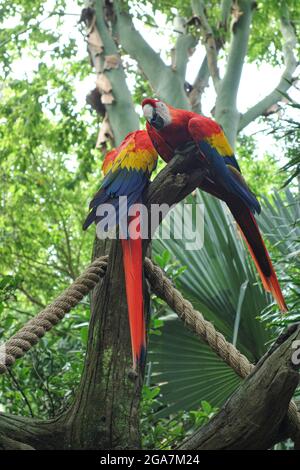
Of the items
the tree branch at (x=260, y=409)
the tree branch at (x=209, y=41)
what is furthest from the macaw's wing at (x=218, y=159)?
the tree branch at (x=209, y=41)

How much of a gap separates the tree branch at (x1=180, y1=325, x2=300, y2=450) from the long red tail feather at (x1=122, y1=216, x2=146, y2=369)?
30 centimetres

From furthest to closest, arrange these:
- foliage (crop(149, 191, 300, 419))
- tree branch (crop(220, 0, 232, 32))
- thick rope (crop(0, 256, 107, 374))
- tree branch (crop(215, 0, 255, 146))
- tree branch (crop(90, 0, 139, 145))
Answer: tree branch (crop(220, 0, 232, 32)) → tree branch (crop(215, 0, 255, 146)) → tree branch (crop(90, 0, 139, 145)) → foliage (crop(149, 191, 300, 419)) → thick rope (crop(0, 256, 107, 374))

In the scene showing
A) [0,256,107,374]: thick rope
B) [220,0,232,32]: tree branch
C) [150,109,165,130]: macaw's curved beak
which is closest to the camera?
[0,256,107,374]: thick rope

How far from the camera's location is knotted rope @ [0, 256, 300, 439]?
1.52 m

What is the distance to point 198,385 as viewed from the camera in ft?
8.98

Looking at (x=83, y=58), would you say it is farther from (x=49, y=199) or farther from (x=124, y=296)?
(x=124, y=296)

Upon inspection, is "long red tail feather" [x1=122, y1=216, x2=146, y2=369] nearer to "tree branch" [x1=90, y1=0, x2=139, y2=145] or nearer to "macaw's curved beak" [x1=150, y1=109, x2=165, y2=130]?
"macaw's curved beak" [x1=150, y1=109, x2=165, y2=130]

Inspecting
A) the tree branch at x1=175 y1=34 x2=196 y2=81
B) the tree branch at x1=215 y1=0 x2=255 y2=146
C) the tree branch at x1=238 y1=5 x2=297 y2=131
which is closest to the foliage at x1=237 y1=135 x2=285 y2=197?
the tree branch at x1=238 y1=5 x2=297 y2=131

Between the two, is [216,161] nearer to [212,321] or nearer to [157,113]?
[157,113]

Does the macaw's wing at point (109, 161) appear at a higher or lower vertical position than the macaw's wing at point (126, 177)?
higher

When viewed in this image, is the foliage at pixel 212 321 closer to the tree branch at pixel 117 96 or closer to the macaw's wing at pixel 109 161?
the macaw's wing at pixel 109 161

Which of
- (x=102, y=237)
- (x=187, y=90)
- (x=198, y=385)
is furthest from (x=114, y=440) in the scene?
(x=187, y=90)

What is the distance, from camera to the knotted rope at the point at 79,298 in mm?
1524

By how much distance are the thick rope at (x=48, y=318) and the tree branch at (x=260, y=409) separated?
423mm
